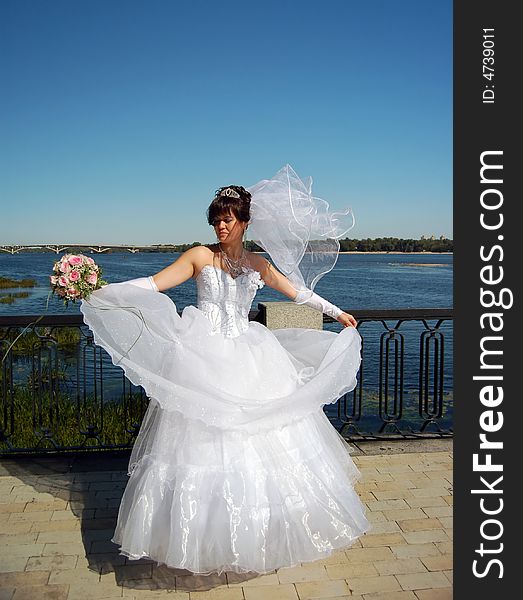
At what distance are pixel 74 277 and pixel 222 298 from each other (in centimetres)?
84

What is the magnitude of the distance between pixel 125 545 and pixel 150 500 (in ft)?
0.85

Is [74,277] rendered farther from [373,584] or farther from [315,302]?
[373,584]

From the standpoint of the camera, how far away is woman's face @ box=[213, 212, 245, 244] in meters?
3.55

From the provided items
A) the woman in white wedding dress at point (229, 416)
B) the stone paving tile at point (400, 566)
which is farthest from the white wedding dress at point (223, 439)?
the stone paving tile at point (400, 566)

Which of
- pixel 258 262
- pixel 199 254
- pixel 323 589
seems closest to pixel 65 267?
pixel 199 254

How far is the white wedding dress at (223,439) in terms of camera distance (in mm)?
2996

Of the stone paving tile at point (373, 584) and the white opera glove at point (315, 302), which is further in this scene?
the white opera glove at point (315, 302)

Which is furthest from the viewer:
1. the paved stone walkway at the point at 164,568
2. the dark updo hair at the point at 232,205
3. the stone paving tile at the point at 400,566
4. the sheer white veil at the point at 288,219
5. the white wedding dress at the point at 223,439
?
the sheer white veil at the point at 288,219

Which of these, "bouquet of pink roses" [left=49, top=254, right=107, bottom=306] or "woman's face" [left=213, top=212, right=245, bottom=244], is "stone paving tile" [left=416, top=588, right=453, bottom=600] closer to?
"woman's face" [left=213, top=212, right=245, bottom=244]

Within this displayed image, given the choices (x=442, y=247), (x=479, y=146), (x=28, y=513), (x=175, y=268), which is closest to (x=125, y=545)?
(x=28, y=513)

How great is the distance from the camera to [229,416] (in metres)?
3.11

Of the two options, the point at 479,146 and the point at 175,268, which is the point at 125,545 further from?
the point at 479,146

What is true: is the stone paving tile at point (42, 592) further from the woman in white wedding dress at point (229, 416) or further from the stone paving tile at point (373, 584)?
the stone paving tile at point (373, 584)

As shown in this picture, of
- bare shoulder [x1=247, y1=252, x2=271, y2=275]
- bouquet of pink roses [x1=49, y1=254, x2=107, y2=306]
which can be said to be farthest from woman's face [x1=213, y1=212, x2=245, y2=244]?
bouquet of pink roses [x1=49, y1=254, x2=107, y2=306]
